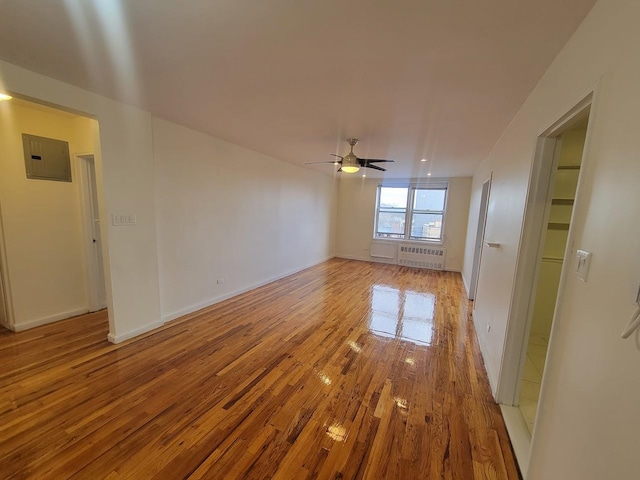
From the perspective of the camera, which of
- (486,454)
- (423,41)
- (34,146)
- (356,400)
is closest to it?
(423,41)

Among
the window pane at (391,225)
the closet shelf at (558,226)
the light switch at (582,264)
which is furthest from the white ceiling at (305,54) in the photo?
the window pane at (391,225)

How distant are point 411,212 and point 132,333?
648 cm

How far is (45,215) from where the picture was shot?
122 inches

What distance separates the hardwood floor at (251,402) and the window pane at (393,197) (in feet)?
14.5

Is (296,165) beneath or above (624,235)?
above

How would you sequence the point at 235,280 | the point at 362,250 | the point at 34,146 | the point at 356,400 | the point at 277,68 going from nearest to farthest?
1. the point at 277,68
2. the point at 356,400
3. the point at 34,146
4. the point at 235,280
5. the point at 362,250

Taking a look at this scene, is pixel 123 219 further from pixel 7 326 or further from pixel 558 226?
pixel 558 226

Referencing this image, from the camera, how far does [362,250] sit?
25.7 ft

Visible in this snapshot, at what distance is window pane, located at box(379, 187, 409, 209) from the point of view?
729 centimetres

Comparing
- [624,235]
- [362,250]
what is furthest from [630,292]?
[362,250]

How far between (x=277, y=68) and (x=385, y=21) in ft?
2.64

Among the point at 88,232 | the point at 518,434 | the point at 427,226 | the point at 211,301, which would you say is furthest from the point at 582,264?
the point at 427,226

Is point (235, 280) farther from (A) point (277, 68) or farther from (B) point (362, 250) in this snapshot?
(B) point (362, 250)

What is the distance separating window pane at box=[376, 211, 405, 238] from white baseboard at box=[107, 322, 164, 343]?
590 cm
